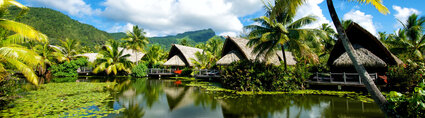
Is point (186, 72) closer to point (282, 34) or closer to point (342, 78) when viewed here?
point (282, 34)

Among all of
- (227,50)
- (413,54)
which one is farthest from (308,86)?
(413,54)

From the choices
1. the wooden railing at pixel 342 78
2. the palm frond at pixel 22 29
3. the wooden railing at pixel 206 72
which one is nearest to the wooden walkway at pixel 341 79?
the wooden railing at pixel 342 78

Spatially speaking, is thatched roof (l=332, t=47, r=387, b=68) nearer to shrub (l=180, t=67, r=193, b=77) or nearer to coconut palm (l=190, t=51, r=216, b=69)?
coconut palm (l=190, t=51, r=216, b=69)

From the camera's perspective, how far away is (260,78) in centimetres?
1110

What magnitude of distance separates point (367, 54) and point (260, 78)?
6793 mm

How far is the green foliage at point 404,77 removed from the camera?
9.28 meters

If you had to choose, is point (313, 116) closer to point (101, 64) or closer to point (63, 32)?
point (101, 64)

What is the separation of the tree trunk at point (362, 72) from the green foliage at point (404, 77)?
7.45 meters

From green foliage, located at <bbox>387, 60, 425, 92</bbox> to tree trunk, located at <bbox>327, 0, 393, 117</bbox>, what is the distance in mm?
7450

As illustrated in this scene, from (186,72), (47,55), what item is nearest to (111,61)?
(47,55)

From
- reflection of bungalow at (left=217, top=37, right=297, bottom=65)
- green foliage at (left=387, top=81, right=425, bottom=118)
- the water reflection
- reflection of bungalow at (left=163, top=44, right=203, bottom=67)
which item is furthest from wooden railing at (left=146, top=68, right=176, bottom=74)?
green foliage at (left=387, top=81, right=425, bottom=118)

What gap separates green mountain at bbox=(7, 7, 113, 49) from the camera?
6116 cm

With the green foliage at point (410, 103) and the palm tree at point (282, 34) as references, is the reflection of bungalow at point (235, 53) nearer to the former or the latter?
the palm tree at point (282, 34)

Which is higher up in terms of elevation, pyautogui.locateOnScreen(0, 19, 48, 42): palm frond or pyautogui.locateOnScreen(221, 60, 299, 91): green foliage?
pyautogui.locateOnScreen(0, 19, 48, 42): palm frond
